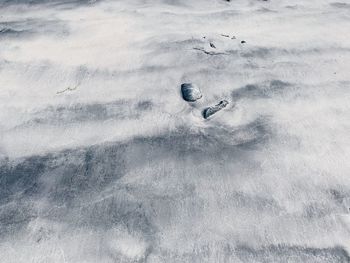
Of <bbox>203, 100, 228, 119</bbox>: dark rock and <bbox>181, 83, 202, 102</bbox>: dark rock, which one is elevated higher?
<bbox>181, 83, 202, 102</bbox>: dark rock

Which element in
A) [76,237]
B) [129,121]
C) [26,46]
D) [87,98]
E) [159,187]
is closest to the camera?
[76,237]

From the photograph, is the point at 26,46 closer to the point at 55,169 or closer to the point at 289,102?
the point at 55,169

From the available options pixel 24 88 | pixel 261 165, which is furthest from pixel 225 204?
pixel 24 88

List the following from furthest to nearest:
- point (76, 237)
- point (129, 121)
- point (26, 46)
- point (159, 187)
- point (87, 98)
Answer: point (26, 46), point (87, 98), point (129, 121), point (159, 187), point (76, 237)

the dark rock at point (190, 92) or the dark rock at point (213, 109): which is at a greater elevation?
the dark rock at point (190, 92)

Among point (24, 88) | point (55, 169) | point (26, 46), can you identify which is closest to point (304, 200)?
point (55, 169)

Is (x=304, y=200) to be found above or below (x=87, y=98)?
below

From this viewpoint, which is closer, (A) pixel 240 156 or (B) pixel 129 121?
(A) pixel 240 156
